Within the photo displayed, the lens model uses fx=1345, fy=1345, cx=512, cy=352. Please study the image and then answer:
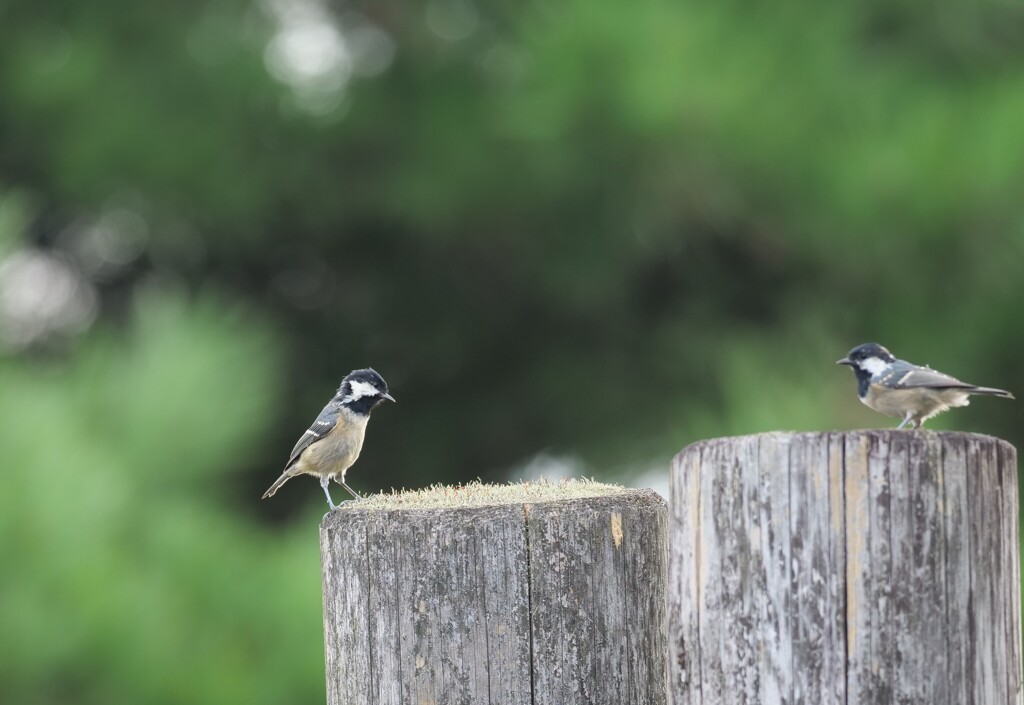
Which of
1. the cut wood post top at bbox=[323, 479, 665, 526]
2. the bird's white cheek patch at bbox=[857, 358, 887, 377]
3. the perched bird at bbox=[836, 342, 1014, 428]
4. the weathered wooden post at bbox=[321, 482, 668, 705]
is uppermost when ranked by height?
the bird's white cheek patch at bbox=[857, 358, 887, 377]

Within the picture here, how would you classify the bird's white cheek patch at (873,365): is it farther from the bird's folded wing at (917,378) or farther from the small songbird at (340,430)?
the small songbird at (340,430)

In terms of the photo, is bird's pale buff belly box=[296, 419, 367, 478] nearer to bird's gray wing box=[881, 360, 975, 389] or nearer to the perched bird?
the perched bird

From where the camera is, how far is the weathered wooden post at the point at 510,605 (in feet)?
7.38

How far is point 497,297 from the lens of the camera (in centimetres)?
814

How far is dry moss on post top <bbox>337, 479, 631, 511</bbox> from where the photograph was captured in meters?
2.39

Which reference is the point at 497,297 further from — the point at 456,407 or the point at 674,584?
the point at 674,584

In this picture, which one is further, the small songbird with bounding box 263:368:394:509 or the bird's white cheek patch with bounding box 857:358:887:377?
the small songbird with bounding box 263:368:394:509

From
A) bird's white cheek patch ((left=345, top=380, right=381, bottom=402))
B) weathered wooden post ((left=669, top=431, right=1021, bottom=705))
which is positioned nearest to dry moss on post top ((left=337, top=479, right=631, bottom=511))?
weathered wooden post ((left=669, top=431, right=1021, bottom=705))

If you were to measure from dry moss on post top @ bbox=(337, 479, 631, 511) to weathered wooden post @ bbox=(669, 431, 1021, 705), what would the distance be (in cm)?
43

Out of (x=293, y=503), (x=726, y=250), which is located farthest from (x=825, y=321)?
(x=293, y=503)

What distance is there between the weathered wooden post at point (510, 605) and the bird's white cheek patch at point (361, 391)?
2065mm

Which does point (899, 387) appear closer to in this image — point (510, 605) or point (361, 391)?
point (361, 391)

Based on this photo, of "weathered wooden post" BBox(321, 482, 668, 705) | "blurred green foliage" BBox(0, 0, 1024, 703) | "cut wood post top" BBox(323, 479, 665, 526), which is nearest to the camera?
"weathered wooden post" BBox(321, 482, 668, 705)

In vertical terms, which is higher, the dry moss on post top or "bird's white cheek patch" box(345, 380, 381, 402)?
"bird's white cheek patch" box(345, 380, 381, 402)
